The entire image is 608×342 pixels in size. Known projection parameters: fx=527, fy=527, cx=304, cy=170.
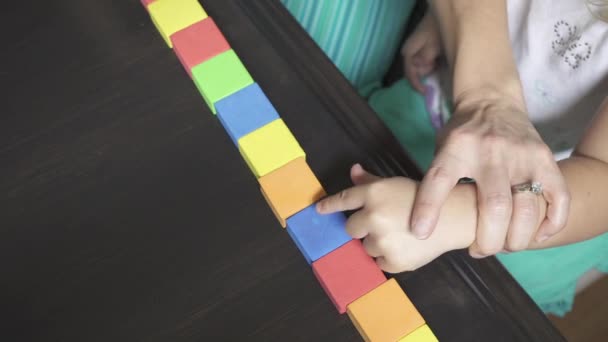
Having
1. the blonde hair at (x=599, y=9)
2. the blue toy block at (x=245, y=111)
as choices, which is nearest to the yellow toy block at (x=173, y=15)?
the blue toy block at (x=245, y=111)

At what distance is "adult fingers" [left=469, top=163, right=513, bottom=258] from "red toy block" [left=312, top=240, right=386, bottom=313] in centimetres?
10

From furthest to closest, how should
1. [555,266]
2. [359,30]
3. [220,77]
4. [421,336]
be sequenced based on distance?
[359,30] → [555,266] → [220,77] → [421,336]

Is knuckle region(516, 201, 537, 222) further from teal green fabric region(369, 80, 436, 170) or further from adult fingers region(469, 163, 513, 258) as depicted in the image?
teal green fabric region(369, 80, 436, 170)

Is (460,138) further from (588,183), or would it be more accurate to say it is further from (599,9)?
(599,9)

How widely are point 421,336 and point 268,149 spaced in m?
0.22

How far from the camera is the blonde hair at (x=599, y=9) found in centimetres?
61

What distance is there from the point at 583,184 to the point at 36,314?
1.77ft

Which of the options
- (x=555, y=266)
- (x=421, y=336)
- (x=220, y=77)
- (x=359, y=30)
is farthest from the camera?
(x=359, y=30)

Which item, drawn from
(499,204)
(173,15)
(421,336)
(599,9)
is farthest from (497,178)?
(173,15)

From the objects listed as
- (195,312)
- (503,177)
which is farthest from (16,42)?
(503,177)

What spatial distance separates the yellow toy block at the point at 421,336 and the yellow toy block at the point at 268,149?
7.5 inches

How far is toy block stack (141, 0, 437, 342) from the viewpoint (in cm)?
45

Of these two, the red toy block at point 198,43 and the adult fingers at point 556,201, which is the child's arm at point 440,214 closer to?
the adult fingers at point 556,201

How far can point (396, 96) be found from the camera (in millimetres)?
831
